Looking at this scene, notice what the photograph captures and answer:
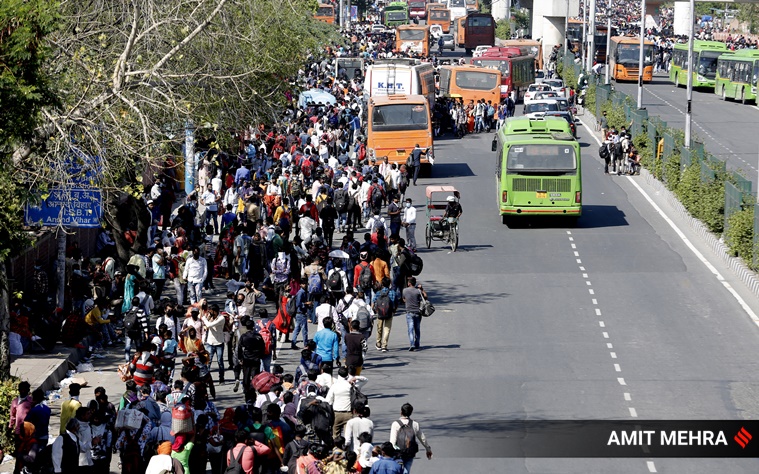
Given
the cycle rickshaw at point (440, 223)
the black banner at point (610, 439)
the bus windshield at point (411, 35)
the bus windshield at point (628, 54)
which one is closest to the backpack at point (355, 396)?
the black banner at point (610, 439)

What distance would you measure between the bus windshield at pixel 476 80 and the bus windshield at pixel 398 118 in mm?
16047

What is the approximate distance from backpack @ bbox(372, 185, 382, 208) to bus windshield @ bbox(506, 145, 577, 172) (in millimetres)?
3406

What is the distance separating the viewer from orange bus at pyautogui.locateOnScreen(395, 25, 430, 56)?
93250mm

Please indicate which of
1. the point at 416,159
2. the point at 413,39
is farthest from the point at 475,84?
the point at 413,39

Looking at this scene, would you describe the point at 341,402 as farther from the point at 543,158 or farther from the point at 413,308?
the point at 543,158

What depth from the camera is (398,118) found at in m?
43.2

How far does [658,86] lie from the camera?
7831cm

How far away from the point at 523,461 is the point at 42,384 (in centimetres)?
712

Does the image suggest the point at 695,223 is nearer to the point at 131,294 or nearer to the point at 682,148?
the point at 682,148

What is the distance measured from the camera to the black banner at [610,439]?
55.7 ft

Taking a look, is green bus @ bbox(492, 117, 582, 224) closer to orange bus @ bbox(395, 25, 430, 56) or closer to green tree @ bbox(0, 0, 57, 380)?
green tree @ bbox(0, 0, 57, 380)

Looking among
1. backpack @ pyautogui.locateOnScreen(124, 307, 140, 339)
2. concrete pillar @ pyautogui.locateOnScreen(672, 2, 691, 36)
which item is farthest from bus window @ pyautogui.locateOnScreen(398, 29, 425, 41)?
backpack @ pyautogui.locateOnScreen(124, 307, 140, 339)

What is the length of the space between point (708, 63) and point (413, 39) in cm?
2646

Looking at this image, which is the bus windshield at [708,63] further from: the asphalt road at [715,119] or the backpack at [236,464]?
the backpack at [236,464]
